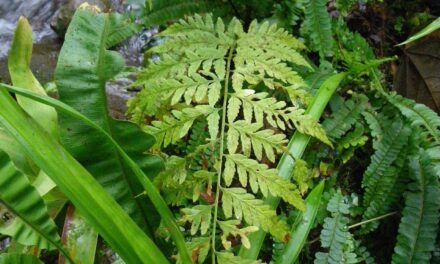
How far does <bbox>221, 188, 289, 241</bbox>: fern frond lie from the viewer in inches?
44.7

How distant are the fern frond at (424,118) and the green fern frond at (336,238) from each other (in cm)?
41

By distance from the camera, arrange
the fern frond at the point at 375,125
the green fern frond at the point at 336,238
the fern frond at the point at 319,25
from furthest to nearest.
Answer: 1. the fern frond at the point at 319,25
2. the fern frond at the point at 375,125
3. the green fern frond at the point at 336,238

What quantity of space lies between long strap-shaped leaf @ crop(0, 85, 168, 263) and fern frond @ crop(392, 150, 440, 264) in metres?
0.80

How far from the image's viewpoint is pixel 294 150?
1.43 metres

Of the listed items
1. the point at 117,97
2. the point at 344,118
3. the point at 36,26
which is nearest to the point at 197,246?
the point at 344,118

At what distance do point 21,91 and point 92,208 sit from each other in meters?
0.29

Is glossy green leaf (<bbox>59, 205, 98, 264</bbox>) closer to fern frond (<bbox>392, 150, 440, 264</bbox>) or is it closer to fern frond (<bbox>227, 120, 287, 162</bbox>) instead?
fern frond (<bbox>227, 120, 287, 162</bbox>)

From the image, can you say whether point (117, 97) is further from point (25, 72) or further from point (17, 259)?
point (17, 259)

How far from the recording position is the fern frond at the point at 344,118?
1.69 meters

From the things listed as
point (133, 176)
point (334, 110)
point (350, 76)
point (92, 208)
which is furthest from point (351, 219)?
point (92, 208)

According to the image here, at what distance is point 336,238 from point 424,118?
556 millimetres

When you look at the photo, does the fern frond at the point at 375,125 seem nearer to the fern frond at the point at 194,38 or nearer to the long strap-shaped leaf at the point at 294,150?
the long strap-shaped leaf at the point at 294,150

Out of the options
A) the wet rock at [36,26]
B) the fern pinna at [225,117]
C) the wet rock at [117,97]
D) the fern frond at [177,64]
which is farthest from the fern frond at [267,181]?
the wet rock at [36,26]

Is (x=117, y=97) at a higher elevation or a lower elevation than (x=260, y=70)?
lower
